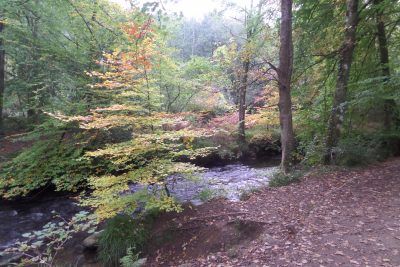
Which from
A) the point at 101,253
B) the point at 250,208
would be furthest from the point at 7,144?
the point at 250,208

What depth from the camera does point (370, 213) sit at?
539 cm

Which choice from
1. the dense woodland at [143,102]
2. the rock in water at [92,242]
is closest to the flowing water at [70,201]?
the dense woodland at [143,102]

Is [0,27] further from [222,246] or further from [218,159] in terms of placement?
[222,246]

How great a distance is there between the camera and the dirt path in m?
4.33

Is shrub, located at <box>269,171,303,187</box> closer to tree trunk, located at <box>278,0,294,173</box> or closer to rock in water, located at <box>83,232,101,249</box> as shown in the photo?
tree trunk, located at <box>278,0,294,173</box>

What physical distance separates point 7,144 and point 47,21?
5470mm

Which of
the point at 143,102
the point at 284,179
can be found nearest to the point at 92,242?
the point at 143,102

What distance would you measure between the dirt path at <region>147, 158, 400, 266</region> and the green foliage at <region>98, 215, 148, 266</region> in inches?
13.3

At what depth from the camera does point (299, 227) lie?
5.19 meters

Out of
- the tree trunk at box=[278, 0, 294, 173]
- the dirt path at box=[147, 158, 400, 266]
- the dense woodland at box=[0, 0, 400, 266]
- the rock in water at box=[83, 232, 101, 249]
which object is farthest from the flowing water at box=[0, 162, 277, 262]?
the rock in water at box=[83, 232, 101, 249]

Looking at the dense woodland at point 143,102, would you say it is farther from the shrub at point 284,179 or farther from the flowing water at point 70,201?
the flowing water at point 70,201

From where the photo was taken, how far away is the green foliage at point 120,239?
6324 mm

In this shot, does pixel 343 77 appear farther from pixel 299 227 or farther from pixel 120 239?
pixel 120 239

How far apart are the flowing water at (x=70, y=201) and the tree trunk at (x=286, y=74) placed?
123 cm
